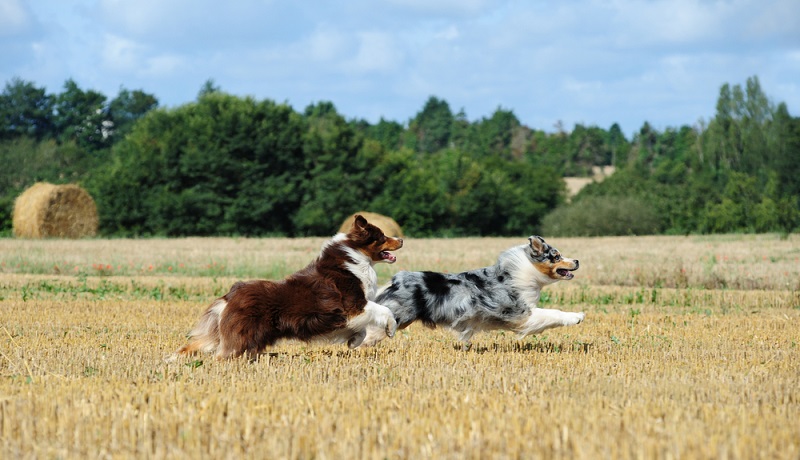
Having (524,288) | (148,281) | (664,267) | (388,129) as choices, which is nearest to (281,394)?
(524,288)

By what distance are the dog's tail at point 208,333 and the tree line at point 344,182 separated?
3771 centimetres

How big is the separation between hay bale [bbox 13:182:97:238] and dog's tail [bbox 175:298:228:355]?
30.4 meters

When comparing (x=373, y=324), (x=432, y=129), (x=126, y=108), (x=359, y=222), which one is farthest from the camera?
(x=432, y=129)

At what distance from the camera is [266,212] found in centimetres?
4888

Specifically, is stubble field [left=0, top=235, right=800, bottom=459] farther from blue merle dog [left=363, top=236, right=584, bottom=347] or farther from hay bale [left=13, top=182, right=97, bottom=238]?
hay bale [left=13, top=182, right=97, bottom=238]

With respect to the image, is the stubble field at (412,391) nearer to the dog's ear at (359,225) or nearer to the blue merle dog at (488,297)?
the blue merle dog at (488,297)

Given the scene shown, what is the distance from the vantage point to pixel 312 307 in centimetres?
821

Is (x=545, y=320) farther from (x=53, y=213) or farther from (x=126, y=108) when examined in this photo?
(x=126, y=108)

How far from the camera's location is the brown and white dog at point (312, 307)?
316 inches

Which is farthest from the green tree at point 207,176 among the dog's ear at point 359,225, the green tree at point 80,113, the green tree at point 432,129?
the green tree at point 432,129

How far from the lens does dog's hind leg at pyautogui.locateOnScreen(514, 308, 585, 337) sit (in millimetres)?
9453

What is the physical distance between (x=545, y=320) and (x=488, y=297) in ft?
2.24

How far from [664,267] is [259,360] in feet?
44.8

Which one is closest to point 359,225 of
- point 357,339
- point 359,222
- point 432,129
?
point 359,222
